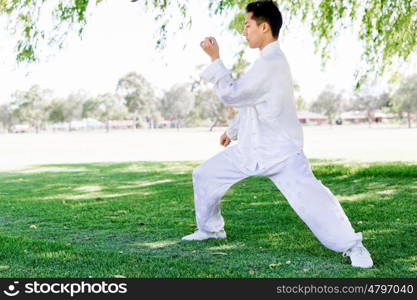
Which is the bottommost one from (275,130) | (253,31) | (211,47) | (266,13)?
(275,130)

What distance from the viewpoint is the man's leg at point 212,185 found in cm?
472

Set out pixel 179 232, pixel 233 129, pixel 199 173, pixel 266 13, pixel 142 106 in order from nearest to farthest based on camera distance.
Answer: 1. pixel 266 13
2. pixel 233 129
3. pixel 199 173
4. pixel 179 232
5. pixel 142 106

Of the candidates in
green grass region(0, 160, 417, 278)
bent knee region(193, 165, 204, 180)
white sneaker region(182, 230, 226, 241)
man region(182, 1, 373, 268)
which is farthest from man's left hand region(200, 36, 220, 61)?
white sneaker region(182, 230, 226, 241)

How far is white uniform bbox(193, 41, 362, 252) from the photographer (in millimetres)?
4113

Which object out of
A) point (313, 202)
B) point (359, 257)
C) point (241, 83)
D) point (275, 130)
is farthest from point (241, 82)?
point (359, 257)

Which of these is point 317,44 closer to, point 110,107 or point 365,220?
point 365,220

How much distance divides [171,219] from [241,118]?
2279 mm

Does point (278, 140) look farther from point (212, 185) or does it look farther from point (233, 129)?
point (212, 185)

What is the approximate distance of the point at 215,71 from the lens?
13.6ft

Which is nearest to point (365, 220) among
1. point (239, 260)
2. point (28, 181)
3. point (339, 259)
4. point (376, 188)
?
point (339, 259)

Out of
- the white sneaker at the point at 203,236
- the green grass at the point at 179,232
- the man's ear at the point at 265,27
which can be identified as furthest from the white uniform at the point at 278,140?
the white sneaker at the point at 203,236

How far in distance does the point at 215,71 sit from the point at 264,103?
46 centimetres

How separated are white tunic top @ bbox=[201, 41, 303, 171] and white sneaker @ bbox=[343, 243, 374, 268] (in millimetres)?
871

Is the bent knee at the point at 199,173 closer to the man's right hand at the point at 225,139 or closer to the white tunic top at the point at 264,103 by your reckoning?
the man's right hand at the point at 225,139
